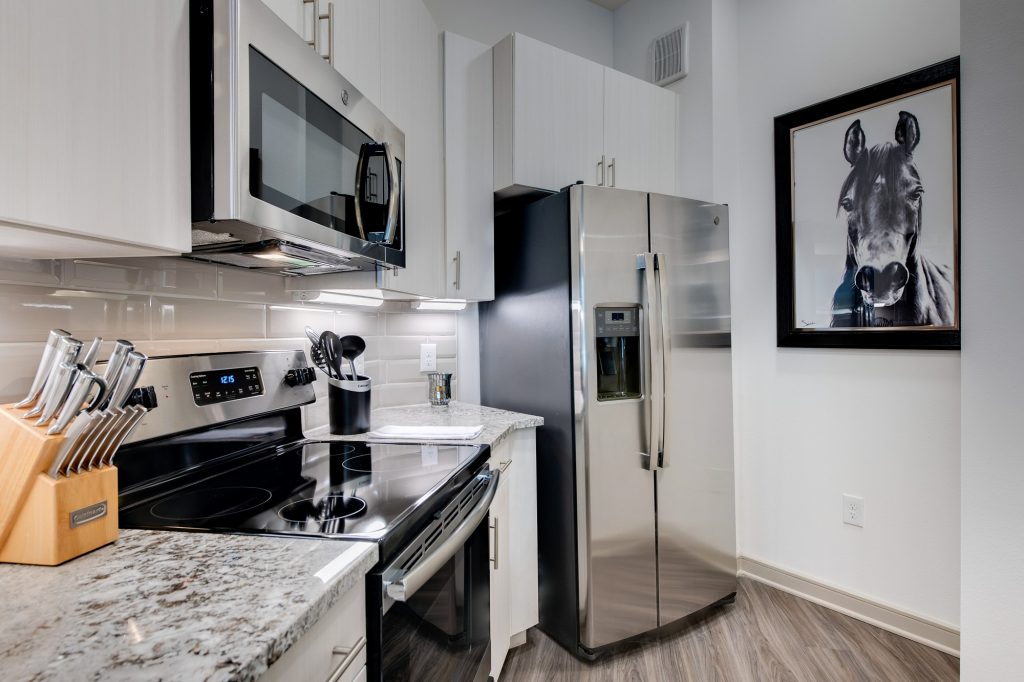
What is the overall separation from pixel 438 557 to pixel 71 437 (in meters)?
0.65

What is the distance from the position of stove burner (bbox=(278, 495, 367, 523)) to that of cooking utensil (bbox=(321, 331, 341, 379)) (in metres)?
0.63

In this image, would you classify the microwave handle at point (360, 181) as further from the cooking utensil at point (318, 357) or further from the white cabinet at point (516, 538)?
the white cabinet at point (516, 538)

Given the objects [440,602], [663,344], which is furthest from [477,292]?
[440,602]

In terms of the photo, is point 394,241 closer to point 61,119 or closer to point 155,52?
point 155,52

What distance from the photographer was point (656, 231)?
2.08 meters

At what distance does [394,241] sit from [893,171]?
207 centimetres

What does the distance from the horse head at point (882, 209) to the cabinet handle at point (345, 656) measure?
2.34 metres

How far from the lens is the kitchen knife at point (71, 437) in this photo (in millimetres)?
740

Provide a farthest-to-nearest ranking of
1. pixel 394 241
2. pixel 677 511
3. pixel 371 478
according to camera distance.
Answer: pixel 677 511, pixel 394 241, pixel 371 478

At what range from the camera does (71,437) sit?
2.43 ft

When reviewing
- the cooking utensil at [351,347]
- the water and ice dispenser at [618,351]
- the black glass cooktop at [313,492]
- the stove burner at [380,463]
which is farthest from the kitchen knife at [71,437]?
the water and ice dispenser at [618,351]

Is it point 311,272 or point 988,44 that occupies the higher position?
point 988,44

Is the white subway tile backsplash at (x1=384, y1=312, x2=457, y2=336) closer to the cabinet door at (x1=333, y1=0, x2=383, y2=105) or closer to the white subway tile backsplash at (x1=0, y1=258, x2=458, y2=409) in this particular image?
the white subway tile backsplash at (x1=0, y1=258, x2=458, y2=409)

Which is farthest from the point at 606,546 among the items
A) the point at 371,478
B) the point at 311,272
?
the point at 311,272
